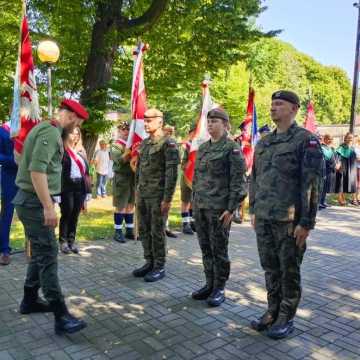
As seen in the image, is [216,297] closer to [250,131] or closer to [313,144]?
[313,144]

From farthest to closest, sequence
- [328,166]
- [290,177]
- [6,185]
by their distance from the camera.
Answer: [328,166] → [6,185] → [290,177]

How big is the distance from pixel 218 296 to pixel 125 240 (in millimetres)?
3243

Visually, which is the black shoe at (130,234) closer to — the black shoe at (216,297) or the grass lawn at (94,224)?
the grass lawn at (94,224)

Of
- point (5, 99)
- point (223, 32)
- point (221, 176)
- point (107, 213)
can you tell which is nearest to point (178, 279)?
point (221, 176)

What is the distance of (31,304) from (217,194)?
7.43 ft

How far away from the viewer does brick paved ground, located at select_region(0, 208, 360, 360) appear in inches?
145

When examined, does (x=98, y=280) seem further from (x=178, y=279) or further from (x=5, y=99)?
(x=5, y=99)

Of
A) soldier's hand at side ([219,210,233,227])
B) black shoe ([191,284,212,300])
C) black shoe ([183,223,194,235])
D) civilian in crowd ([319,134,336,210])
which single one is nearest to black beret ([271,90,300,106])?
soldier's hand at side ([219,210,233,227])

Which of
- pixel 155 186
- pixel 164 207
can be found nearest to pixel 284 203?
pixel 164 207

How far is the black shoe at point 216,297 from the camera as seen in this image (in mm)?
4668

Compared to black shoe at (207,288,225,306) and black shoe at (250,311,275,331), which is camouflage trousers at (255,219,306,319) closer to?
black shoe at (250,311,275,331)

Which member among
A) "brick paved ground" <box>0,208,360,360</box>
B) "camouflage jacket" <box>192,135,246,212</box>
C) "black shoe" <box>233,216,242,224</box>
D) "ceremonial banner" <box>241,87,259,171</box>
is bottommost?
"brick paved ground" <box>0,208,360,360</box>

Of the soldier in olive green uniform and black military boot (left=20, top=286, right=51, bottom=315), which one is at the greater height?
the soldier in olive green uniform

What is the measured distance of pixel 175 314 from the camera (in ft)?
14.6
